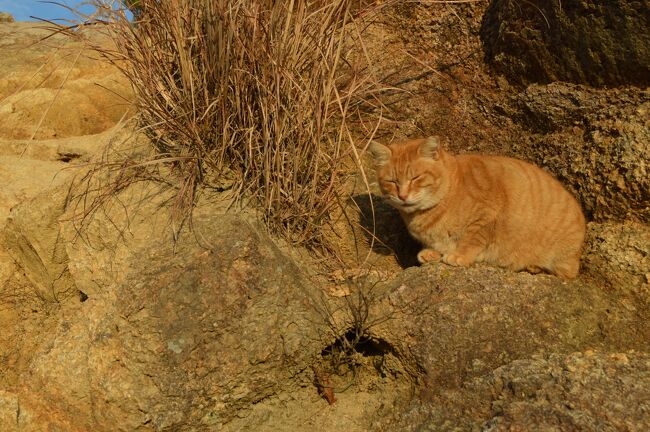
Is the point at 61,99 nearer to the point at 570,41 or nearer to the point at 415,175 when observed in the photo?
the point at 415,175

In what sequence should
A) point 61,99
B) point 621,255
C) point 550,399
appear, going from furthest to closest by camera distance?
point 61,99, point 621,255, point 550,399

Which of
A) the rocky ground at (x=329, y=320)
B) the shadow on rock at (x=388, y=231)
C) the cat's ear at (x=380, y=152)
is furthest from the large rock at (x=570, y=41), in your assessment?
the shadow on rock at (x=388, y=231)

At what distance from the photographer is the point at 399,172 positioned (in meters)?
2.87

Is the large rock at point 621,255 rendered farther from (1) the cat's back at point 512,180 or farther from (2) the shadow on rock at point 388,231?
(2) the shadow on rock at point 388,231

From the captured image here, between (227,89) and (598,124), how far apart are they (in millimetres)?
1795

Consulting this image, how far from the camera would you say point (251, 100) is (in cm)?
284

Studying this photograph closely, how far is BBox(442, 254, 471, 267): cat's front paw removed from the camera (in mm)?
2770

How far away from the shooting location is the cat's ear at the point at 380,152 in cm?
290

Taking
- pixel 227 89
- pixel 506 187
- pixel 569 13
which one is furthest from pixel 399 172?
pixel 569 13

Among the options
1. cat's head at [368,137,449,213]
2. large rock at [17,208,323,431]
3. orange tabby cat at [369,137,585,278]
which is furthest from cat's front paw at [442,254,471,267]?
large rock at [17,208,323,431]

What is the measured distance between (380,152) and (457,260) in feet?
2.18

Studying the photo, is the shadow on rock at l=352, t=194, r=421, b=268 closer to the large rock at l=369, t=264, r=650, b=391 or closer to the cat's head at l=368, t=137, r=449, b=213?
the cat's head at l=368, t=137, r=449, b=213

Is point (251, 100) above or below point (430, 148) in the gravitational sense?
above

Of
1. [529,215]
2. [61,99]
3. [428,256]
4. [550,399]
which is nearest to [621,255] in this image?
[529,215]
